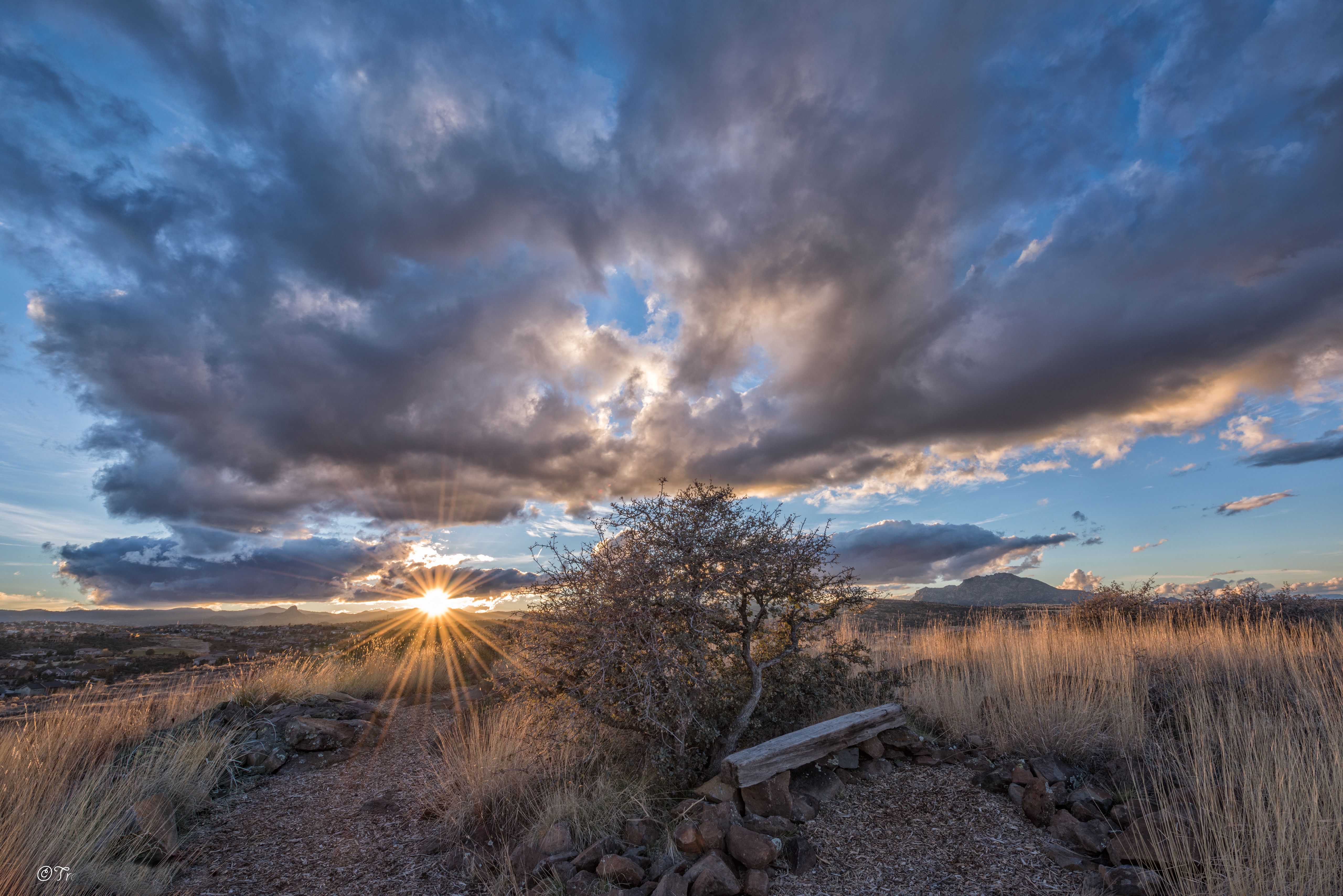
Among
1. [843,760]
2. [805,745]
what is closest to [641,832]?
[805,745]

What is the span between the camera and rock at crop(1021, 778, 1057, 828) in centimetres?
516

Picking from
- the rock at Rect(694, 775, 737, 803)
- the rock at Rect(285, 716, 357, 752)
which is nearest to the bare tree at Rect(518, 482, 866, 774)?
Answer: the rock at Rect(694, 775, 737, 803)

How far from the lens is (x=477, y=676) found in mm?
15781

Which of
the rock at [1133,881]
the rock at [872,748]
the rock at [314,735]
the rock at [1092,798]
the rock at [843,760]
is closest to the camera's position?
the rock at [1133,881]

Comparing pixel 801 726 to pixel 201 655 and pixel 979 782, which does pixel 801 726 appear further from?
pixel 201 655

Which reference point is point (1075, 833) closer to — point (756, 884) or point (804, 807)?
point (804, 807)

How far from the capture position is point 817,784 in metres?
5.91

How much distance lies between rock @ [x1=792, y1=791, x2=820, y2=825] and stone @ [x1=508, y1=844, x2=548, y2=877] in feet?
7.66

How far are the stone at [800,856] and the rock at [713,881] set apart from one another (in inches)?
25.8

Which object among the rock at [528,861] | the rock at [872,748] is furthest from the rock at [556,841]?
the rock at [872,748]

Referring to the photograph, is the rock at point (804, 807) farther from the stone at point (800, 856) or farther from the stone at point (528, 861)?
the stone at point (528, 861)

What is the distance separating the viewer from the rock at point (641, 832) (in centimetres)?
515

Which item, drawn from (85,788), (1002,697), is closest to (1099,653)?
(1002,697)

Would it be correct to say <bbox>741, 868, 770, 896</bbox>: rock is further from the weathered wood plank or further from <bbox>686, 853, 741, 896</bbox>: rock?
the weathered wood plank
